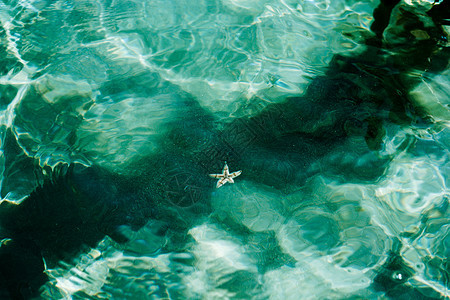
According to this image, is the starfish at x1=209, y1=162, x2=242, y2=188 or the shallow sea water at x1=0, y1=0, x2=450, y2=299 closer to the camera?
the shallow sea water at x1=0, y1=0, x2=450, y2=299

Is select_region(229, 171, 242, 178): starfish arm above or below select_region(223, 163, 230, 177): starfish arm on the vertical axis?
below

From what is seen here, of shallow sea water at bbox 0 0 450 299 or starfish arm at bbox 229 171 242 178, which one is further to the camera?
starfish arm at bbox 229 171 242 178

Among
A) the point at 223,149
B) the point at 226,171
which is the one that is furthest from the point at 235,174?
the point at 223,149

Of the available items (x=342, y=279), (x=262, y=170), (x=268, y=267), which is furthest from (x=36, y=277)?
(x=342, y=279)

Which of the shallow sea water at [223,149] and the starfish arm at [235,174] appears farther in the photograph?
the starfish arm at [235,174]

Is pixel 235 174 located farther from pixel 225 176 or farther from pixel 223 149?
pixel 223 149

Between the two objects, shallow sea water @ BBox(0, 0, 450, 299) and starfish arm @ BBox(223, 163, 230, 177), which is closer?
shallow sea water @ BBox(0, 0, 450, 299)

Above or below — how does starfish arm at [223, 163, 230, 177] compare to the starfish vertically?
above

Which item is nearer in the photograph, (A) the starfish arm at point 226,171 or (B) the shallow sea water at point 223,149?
(B) the shallow sea water at point 223,149

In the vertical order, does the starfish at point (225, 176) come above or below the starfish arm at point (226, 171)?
below
